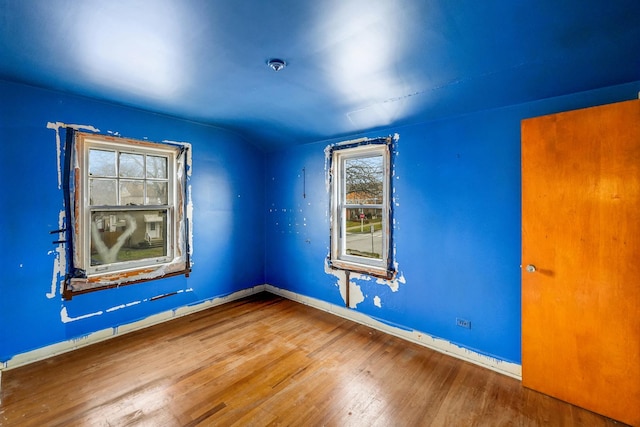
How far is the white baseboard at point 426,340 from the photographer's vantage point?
8.09 feet

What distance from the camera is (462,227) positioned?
2.74 m

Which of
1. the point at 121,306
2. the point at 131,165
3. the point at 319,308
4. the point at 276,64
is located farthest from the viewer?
the point at 319,308

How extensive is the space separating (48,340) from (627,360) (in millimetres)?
4670

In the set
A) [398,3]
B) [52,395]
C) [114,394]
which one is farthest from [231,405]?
[398,3]

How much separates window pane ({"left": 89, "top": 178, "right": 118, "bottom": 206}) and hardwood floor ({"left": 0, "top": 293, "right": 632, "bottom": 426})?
147cm

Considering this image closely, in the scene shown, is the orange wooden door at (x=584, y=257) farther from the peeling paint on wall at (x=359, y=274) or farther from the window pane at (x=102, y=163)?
the window pane at (x=102, y=163)

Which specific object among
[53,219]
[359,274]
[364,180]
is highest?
[364,180]

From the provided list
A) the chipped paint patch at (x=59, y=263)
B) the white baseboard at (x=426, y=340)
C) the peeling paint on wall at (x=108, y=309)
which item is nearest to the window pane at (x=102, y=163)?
the chipped paint patch at (x=59, y=263)

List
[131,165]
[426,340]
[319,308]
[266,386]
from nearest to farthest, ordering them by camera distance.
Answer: [266,386]
[426,340]
[131,165]
[319,308]

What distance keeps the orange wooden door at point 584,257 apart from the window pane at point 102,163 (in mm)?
3969

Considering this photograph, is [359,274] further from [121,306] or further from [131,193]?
[131,193]

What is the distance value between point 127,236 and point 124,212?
28cm

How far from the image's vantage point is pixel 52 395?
2.13 m

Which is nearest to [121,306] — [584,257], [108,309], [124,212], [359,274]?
[108,309]
